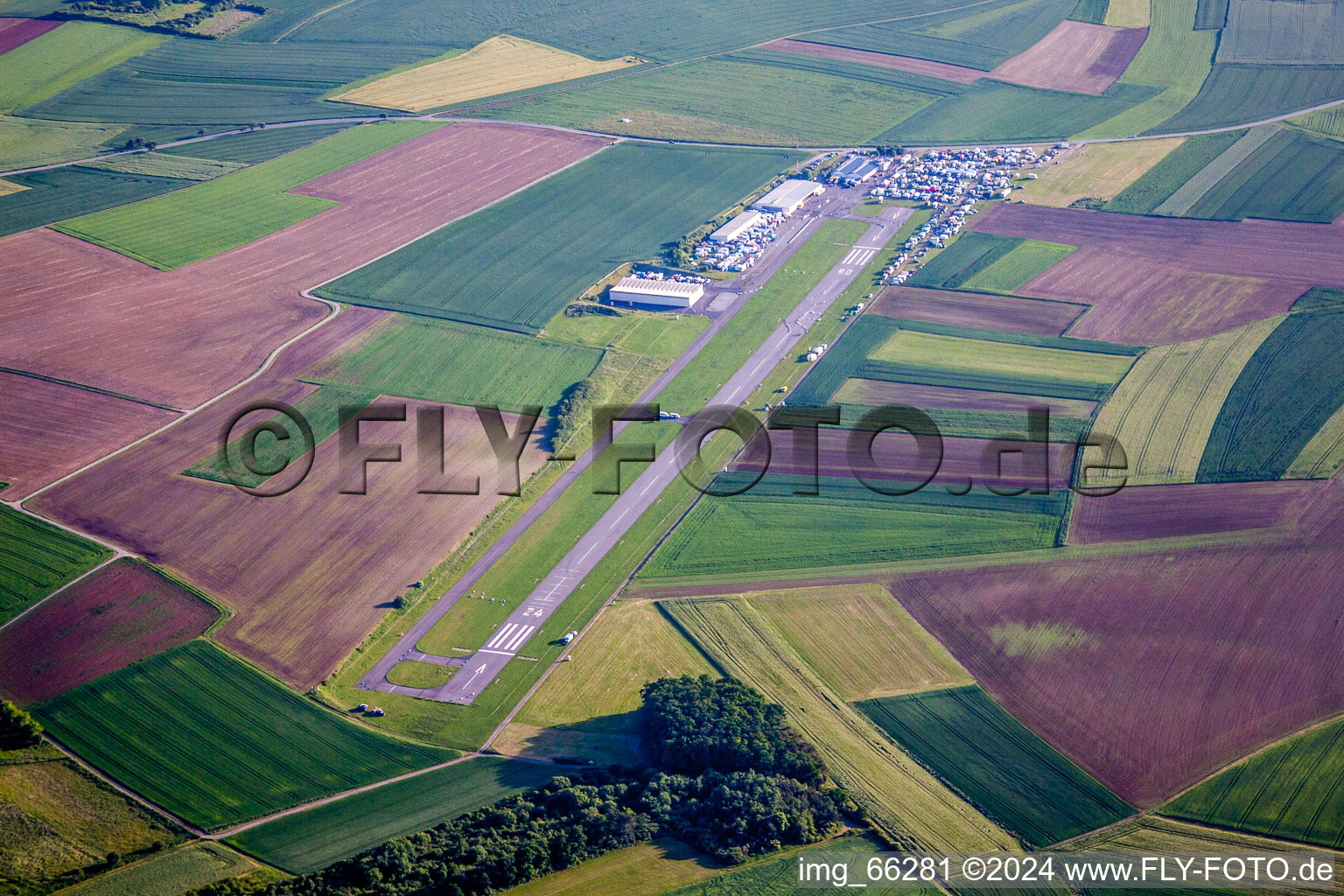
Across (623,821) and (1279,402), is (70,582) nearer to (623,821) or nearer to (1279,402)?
(623,821)

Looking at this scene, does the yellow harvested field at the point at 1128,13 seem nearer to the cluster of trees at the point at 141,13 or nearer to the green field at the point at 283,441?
the green field at the point at 283,441

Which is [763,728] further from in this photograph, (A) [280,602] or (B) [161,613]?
(B) [161,613]

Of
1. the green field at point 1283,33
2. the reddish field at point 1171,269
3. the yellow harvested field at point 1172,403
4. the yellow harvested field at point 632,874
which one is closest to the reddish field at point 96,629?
the yellow harvested field at point 632,874

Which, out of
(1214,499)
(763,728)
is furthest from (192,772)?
(1214,499)

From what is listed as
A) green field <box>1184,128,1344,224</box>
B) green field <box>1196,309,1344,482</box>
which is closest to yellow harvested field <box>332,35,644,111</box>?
green field <box>1184,128,1344,224</box>

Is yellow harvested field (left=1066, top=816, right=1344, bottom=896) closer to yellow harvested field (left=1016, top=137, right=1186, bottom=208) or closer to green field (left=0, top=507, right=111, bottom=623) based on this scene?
green field (left=0, top=507, right=111, bottom=623)

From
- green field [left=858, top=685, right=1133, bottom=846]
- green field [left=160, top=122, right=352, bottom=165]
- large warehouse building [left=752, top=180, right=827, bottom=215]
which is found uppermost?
green field [left=160, top=122, right=352, bottom=165]
